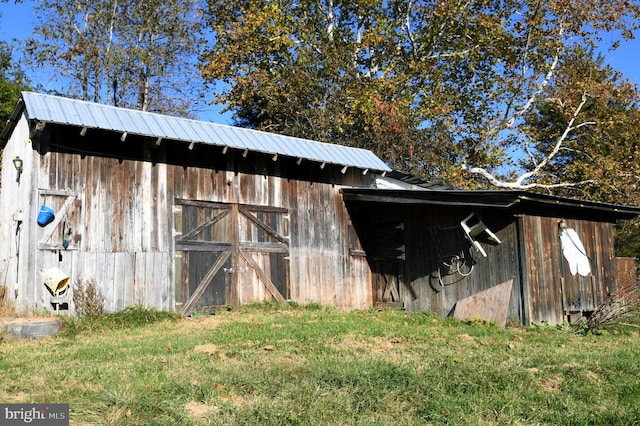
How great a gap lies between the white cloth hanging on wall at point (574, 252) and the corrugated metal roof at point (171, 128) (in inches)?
180

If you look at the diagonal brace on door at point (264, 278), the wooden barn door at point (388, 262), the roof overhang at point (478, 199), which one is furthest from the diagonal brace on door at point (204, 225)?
the wooden barn door at point (388, 262)

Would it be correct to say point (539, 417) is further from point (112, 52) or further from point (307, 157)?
point (112, 52)

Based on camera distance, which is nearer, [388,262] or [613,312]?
[613,312]

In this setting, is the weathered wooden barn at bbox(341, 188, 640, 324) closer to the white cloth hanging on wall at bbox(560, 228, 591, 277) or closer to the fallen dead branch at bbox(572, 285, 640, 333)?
the white cloth hanging on wall at bbox(560, 228, 591, 277)

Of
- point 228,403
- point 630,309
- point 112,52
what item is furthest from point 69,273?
point 112,52

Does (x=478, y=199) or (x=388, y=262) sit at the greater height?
(x=478, y=199)

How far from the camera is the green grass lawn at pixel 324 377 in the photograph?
4.58 metres

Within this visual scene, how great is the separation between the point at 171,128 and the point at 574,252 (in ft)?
27.7

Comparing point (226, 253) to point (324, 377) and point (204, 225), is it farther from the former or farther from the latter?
point (324, 377)

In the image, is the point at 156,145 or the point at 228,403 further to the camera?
the point at 156,145

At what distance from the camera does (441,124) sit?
902 inches

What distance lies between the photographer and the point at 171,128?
11.2 m

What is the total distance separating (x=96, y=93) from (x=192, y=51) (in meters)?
4.24

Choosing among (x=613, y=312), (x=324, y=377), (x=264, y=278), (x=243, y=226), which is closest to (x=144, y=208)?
(x=243, y=226)
